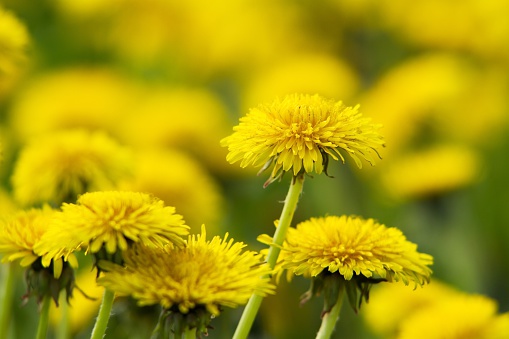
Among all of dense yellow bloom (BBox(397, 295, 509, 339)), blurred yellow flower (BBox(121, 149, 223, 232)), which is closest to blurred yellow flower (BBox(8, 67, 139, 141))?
blurred yellow flower (BBox(121, 149, 223, 232))

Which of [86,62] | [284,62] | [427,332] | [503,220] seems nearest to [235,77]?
[284,62]

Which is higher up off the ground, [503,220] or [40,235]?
[503,220]

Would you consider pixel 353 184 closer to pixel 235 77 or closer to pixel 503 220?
pixel 503 220

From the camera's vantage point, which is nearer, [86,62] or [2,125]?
[2,125]

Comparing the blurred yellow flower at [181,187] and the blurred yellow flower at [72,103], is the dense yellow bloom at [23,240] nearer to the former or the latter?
the blurred yellow flower at [181,187]

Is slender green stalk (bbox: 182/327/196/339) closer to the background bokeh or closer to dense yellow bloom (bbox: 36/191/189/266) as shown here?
dense yellow bloom (bbox: 36/191/189/266)

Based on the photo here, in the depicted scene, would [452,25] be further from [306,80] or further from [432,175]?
[432,175]

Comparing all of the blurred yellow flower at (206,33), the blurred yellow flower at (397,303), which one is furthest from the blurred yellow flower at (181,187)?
the blurred yellow flower at (206,33)

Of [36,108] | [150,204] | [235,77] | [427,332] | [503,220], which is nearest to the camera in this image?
[150,204]
